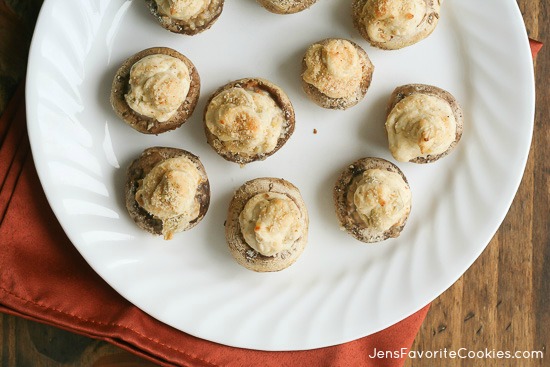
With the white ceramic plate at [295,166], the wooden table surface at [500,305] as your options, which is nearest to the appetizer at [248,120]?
the white ceramic plate at [295,166]

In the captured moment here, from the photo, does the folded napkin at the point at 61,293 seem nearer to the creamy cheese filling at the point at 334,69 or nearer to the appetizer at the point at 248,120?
the appetizer at the point at 248,120

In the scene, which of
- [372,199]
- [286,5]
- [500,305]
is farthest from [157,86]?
[500,305]

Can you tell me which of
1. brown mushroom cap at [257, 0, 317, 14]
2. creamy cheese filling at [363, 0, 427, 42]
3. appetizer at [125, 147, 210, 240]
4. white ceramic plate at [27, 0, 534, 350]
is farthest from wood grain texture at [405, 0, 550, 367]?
appetizer at [125, 147, 210, 240]

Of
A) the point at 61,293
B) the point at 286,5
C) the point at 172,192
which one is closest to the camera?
the point at 172,192

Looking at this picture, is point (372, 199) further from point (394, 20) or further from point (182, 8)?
point (182, 8)

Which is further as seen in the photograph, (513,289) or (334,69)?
(513,289)

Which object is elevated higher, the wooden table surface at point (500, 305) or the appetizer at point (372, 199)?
the appetizer at point (372, 199)
